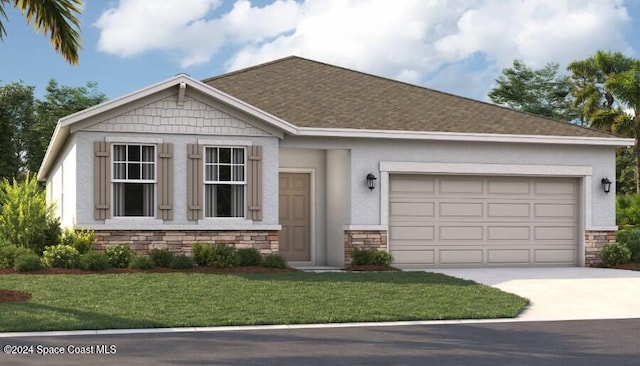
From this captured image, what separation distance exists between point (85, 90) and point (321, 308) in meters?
38.9

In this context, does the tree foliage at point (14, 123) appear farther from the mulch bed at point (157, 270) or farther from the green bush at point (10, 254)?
the mulch bed at point (157, 270)

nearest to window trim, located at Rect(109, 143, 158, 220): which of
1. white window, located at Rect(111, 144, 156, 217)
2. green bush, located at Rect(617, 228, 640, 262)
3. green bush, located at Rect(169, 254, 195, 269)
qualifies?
white window, located at Rect(111, 144, 156, 217)

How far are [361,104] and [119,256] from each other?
24.6ft

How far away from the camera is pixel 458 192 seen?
20531 mm

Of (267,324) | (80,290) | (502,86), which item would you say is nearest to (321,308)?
(267,324)

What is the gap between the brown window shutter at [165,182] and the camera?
18.3 meters

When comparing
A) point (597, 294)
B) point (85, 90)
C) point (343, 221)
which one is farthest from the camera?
point (85, 90)

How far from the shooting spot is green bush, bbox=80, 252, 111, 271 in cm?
1673

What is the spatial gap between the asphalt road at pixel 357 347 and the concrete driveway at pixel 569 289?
1538mm

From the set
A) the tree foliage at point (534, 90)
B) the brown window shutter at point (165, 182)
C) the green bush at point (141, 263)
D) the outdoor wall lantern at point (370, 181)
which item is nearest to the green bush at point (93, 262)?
the green bush at point (141, 263)

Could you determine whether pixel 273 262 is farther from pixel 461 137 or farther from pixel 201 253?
pixel 461 137

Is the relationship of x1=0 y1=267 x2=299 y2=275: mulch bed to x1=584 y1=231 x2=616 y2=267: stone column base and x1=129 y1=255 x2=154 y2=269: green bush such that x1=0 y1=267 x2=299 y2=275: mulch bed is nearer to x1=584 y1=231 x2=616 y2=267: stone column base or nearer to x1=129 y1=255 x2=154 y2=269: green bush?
x1=129 y1=255 x2=154 y2=269: green bush

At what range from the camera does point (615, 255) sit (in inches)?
825

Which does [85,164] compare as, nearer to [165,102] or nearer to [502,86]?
[165,102]
